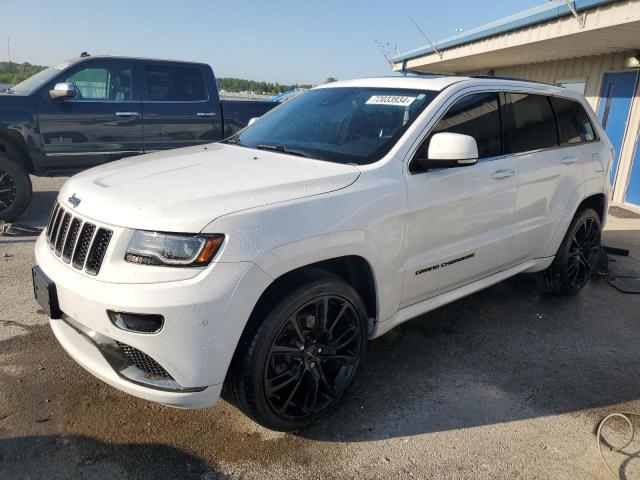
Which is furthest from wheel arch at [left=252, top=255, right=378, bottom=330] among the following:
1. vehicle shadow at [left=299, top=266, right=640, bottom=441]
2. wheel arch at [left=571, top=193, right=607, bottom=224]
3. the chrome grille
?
wheel arch at [left=571, top=193, right=607, bottom=224]

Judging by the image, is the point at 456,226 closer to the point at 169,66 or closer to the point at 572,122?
the point at 572,122

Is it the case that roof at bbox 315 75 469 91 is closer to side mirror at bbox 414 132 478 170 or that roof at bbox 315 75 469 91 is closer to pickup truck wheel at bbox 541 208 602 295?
side mirror at bbox 414 132 478 170

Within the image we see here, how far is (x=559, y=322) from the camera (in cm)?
430

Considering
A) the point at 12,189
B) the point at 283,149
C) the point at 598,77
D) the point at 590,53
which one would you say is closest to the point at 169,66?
the point at 12,189

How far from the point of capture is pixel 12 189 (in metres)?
6.43

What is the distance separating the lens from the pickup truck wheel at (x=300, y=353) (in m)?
2.41

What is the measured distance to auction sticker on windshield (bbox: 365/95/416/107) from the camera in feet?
11.0

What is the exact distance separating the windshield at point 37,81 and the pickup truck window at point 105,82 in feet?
0.70

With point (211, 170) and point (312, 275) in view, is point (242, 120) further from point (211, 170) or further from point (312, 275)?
point (312, 275)

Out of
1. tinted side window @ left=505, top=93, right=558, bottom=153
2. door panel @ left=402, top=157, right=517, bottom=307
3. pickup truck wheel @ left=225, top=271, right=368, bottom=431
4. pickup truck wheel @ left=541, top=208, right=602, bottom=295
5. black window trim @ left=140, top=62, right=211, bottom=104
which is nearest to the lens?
pickup truck wheel @ left=225, top=271, right=368, bottom=431

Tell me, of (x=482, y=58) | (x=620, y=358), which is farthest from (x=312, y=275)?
(x=482, y=58)

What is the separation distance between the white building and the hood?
5805 millimetres

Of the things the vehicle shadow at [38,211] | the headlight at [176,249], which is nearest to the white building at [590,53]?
the headlight at [176,249]

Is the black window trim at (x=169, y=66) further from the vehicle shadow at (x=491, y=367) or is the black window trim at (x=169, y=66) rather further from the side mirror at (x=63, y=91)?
the vehicle shadow at (x=491, y=367)
